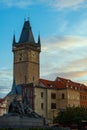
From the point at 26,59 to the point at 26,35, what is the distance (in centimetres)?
970

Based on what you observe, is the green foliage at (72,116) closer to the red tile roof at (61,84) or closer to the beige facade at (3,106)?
the red tile roof at (61,84)

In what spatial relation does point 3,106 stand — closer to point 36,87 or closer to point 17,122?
point 36,87

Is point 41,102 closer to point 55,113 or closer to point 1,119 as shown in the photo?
point 55,113

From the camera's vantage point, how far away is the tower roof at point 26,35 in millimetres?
136125

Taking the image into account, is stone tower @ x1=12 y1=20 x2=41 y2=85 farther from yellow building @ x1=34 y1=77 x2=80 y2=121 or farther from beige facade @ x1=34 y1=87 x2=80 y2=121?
beige facade @ x1=34 y1=87 x2=80 y2=121

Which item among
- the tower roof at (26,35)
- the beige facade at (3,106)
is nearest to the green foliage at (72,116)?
the beige facade at (3,106)

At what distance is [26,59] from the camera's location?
13300cm

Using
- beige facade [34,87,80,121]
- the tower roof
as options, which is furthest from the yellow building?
the tower roof

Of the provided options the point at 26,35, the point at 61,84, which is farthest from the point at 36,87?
the point at 26,35

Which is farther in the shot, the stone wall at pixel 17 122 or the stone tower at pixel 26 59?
the stone tower at pixel 26 59

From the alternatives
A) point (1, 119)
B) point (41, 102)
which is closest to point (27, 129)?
point (1, 119)

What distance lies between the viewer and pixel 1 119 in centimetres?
4806

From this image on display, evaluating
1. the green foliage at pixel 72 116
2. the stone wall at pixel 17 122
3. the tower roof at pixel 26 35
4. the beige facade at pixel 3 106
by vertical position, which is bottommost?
the stone wall at pixel 17 122

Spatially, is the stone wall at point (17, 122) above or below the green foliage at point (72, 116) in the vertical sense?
below
